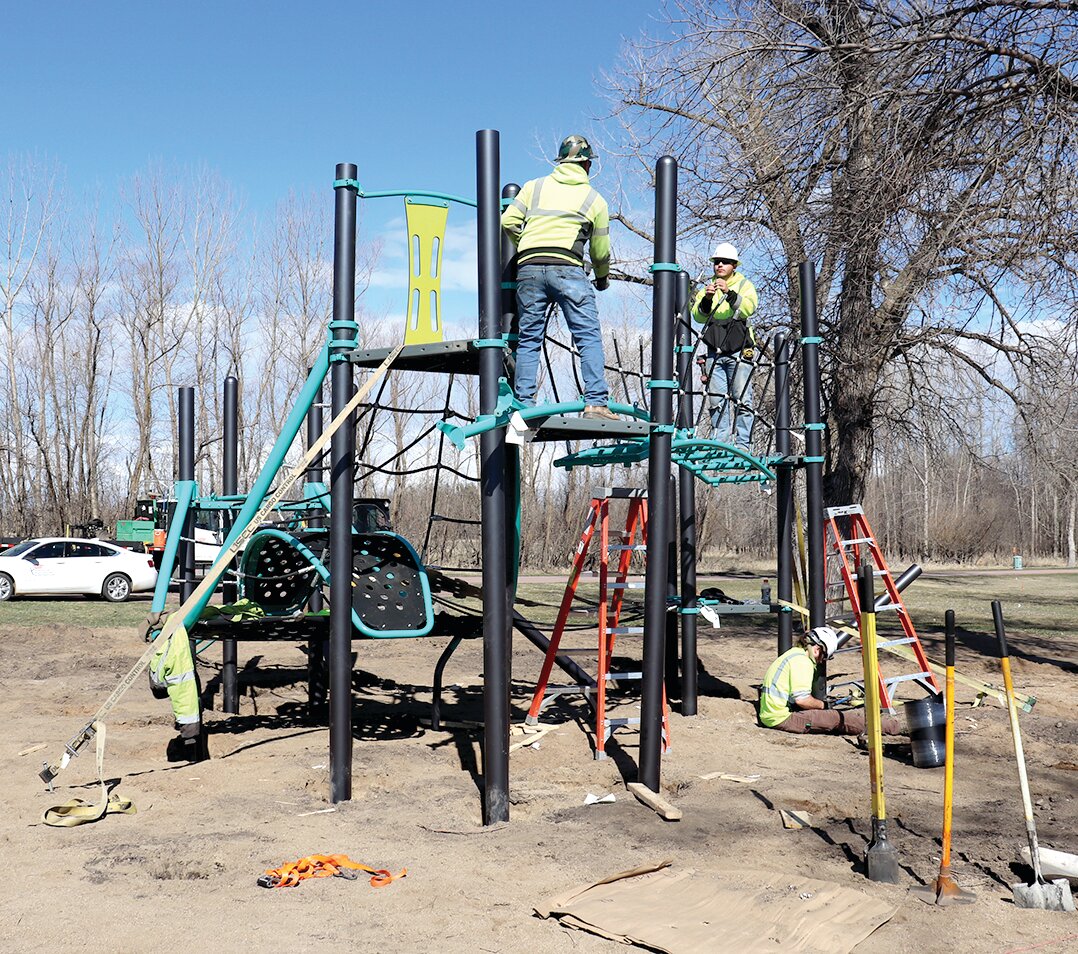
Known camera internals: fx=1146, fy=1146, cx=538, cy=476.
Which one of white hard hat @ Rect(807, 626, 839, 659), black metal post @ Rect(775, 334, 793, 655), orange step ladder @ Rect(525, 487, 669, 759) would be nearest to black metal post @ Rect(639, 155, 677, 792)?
orange step ladder @ Rect(525, 487, 669, 759)

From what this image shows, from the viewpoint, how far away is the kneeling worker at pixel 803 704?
8392 millimetres

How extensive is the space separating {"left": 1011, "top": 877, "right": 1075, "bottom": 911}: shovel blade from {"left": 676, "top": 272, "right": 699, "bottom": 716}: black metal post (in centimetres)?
438

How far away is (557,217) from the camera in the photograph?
6.27m

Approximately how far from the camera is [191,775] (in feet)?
22.9

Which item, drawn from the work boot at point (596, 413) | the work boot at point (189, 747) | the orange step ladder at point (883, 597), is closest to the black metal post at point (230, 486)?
the work boot at point (189, 747)

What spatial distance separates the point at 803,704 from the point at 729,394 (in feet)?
8.01

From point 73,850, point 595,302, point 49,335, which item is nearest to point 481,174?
point 595,302

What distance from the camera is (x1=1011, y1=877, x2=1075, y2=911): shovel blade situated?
14.6ft

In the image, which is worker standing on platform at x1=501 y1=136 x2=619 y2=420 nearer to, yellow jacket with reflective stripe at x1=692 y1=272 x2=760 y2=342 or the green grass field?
yellow jacket with reflective stripe at x1=692 y1=272 x2=760 y2=342

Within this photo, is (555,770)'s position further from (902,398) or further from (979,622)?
(902,398)

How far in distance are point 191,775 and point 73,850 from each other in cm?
160

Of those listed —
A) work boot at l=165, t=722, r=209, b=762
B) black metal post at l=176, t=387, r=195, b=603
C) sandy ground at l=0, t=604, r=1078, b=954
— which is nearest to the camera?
sandy ground at l=0, t=604, r=1078, b=954

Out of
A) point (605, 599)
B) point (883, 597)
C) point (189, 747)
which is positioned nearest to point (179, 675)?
point (189, 747)

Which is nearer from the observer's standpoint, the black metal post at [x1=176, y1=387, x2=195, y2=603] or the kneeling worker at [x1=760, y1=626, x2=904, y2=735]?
the kneeling worker at [x1=760, y1=626, x2=904, y2=735]
